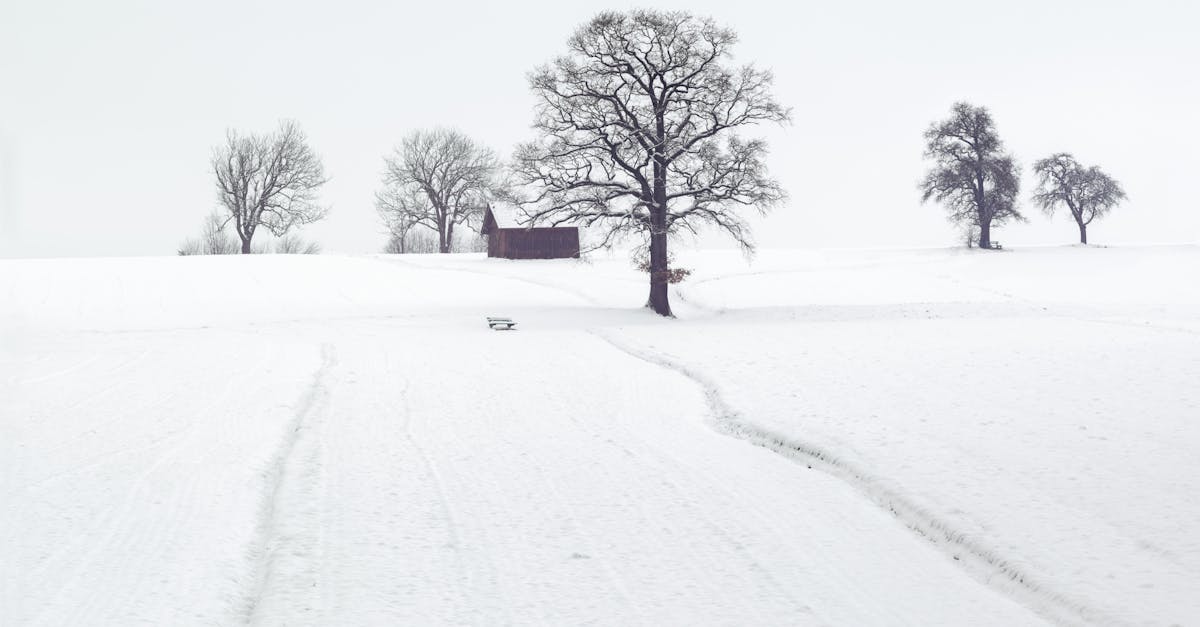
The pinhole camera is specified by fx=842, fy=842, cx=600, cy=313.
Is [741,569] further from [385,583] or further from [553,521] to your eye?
[385,583]

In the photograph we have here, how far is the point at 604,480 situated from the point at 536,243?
169 ft

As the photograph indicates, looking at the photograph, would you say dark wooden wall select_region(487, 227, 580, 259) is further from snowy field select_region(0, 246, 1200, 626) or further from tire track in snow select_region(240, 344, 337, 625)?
tire track in snow select_region(240, 344, 337, 625)

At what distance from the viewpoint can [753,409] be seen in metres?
13.7

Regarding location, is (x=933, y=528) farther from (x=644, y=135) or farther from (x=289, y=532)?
(x=644, y=135)

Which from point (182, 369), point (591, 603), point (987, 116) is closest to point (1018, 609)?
point (591, 603)

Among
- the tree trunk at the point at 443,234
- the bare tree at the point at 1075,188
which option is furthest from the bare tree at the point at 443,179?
the bare tree at the point at 1075,188

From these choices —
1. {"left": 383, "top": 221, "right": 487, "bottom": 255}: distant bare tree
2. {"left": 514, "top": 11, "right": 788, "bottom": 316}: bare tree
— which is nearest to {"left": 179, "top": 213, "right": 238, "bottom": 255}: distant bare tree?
{"left": 383, "top": 221, "right": 487, "bottom": 255}: distant bare tree

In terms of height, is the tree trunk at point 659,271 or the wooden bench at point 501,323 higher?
the tree trunk at point 659,271

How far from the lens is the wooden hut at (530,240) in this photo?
60047 mm

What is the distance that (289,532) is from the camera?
767cm

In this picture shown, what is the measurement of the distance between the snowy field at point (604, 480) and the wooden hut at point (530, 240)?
1443 inches

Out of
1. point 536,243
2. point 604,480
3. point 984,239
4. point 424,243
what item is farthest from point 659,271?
point 424,243

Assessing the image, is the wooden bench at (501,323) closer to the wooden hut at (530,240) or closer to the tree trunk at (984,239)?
the wooden hut at (530,240)

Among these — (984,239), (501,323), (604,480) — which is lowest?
(604,480)
